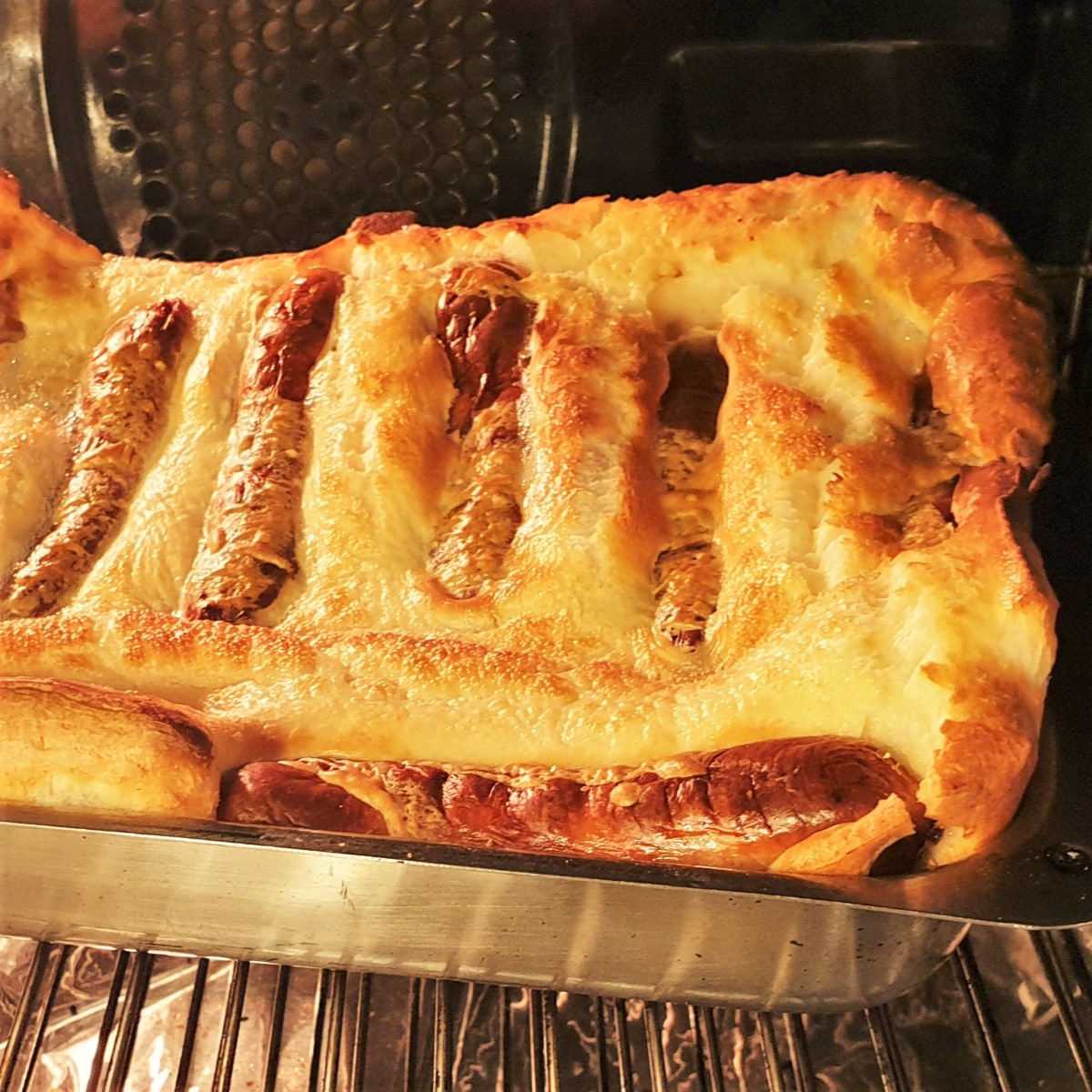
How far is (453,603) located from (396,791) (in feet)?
0.84

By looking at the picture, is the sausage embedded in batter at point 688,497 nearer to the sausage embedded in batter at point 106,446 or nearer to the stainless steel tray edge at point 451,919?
the stainless steel tray edge at point 451,919

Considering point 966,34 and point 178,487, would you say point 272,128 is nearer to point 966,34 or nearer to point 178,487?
point 178,487

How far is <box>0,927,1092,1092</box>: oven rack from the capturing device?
113cm

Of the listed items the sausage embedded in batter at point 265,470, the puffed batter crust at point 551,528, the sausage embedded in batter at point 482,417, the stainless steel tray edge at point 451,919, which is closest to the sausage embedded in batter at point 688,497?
the puffed batter crust at point 551,528

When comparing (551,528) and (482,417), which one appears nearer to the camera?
(551,528)

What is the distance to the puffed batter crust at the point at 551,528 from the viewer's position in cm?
112

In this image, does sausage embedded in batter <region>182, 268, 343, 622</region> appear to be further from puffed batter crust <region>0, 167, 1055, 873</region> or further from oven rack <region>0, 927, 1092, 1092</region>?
oven rack <region>0, 927, 1092, 1092</region>

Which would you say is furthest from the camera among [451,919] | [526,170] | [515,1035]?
[526,170]

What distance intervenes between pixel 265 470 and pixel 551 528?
385 millimetres

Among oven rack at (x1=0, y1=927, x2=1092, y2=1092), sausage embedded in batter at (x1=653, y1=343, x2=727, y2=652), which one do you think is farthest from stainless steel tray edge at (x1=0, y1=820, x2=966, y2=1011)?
sausage embedded in batter at (x1=653, y1=343, x2=727, y2=652)

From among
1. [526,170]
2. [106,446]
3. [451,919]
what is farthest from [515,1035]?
[526,170]

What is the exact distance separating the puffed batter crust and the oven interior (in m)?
0.16

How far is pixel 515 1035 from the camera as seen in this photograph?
1.25 meters

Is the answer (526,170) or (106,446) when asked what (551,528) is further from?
(526,170)
